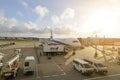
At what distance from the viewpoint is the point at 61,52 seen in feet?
181

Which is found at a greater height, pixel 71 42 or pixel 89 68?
pixel 71 42

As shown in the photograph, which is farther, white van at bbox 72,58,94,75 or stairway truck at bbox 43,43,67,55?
stairway truck at bbox 43,43,67,55

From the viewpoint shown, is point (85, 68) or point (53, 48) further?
point (53, 48)

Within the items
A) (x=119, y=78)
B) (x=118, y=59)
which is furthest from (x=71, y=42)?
(x=119, y=78)

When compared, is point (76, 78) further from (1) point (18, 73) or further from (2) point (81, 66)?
(1) point (18, 73)

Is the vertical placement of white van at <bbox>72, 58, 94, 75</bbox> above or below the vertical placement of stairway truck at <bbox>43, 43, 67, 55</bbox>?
below

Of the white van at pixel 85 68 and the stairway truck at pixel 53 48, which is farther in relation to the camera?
the stairway truck at pixel 53 48

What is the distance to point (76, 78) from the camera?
2723 cm

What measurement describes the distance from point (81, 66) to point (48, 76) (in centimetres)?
703

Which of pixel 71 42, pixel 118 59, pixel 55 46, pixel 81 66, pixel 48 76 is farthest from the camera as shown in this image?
pixel 71 42

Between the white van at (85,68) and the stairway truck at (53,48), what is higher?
the stairway truck at (53,48)

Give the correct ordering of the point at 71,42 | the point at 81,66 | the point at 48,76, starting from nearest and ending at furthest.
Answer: the point at 48,76, the point at 81,66, the point at 71,42

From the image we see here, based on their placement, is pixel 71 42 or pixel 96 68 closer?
Answer: pixel 96 68

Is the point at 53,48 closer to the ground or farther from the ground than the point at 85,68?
farther from the ground
